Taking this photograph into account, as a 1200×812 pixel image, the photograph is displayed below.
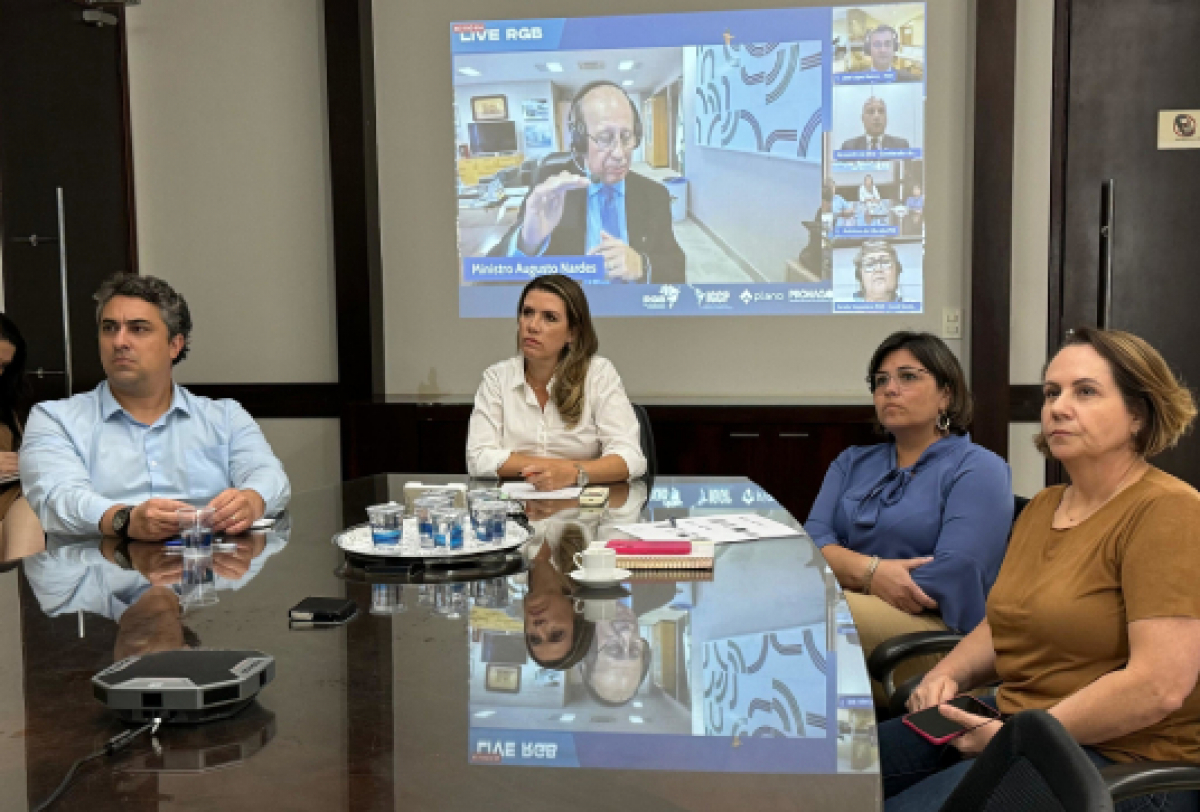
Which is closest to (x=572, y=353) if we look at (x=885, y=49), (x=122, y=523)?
(x=122, y=523)

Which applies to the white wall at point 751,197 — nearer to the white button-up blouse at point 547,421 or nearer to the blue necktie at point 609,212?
the blue necktie at point 609,212

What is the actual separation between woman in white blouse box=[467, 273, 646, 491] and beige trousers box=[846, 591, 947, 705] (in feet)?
3.39

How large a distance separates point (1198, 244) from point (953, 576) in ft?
9.51

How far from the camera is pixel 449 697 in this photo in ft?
4.39

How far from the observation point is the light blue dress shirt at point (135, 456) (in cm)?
257

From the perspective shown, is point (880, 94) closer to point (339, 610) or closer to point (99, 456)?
point (99, 456)

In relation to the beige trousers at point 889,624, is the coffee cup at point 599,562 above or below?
above

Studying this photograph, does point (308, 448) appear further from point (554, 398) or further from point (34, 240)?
point (554, 398)

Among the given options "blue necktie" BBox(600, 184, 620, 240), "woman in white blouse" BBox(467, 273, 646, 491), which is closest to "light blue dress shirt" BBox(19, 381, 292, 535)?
"woman in white blouse" BBox(467, 273, 646, 491)

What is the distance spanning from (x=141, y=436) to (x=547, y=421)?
4.27ft

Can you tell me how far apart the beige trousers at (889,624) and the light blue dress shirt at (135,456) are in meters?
1.41

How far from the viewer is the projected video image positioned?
15.6 feet

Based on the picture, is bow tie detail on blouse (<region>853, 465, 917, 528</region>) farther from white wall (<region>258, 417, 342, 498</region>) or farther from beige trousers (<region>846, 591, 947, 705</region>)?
white wall (<region>258, 417, 342, 498</region>)

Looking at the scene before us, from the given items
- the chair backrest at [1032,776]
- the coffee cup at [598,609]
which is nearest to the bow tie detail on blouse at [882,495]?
the coffee cup at [598,609]
